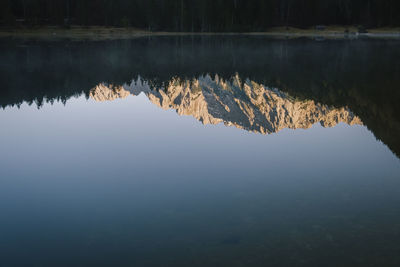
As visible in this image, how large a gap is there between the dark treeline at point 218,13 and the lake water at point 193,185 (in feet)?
440

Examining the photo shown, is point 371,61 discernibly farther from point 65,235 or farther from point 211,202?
point 65,235

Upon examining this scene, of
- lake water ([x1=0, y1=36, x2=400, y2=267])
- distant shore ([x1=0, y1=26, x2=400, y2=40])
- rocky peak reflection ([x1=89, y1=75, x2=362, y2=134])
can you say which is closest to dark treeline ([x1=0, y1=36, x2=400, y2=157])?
lake water ([x1=0, y1=36, x2=400, y2=267])

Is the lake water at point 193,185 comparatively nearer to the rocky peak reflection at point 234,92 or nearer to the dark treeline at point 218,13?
the rocky peak reflection at point 234,92

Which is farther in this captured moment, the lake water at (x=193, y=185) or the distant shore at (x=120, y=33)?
the distant shore at (x=120, y=33)

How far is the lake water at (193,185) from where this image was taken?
12562mm

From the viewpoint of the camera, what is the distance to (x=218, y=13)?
16988cm

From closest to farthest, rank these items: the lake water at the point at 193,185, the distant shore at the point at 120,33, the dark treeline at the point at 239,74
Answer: the lake water at the point at 193,185 → the dark treeline at the point at 239,74 → the distant shore at the point at 120,33

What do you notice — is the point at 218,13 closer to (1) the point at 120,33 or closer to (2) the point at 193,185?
(1) the point at 120,33

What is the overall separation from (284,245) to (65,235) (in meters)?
5.95

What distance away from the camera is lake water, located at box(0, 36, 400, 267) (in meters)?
12.6

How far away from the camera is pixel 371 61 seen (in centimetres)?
5759

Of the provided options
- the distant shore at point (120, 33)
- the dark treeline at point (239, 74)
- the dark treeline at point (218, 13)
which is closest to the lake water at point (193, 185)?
the dark treeline at point (239, 74)

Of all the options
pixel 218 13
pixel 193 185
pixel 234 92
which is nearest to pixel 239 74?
pixel 234 92

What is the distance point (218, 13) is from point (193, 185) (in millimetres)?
158422
